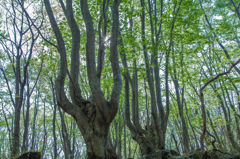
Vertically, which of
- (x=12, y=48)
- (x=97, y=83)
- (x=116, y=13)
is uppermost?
(x=12, y=48)

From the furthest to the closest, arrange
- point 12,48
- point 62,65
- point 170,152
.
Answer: point 12,48, point 170,152, point 62,65

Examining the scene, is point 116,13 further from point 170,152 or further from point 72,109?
point 170,152

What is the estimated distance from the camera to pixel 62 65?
4.68 meters

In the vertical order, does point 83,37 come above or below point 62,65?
above

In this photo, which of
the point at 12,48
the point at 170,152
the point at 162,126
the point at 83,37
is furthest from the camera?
the point at 12,48

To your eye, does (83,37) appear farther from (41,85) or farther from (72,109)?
(41,85)

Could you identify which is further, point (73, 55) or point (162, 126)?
point (162, 126)

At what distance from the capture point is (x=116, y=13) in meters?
5.09

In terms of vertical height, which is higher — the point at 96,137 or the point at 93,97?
the point at 93,97

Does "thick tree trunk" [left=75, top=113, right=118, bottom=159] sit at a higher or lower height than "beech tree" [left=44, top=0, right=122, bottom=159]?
lower

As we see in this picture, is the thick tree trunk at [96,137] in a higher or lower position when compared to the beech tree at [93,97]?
lower

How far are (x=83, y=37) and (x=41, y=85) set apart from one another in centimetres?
982

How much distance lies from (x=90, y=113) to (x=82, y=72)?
403 inches

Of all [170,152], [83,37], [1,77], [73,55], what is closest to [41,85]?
[1,77]
